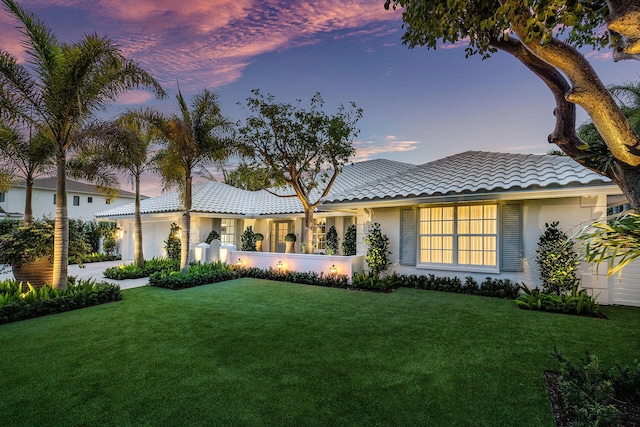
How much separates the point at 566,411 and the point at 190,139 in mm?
11873

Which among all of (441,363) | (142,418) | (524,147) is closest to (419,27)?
(441,363)

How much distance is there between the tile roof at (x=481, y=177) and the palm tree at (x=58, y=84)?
7764 millimetres

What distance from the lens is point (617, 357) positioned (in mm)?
4496

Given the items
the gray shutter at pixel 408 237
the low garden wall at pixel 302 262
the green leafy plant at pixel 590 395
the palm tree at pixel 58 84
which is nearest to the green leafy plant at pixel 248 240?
the low garden wall at pixel 302 262

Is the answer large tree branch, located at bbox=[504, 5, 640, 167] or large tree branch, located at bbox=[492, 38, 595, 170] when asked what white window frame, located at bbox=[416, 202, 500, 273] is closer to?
large tree branch, located at bbox=[492, 38, 595, 170]

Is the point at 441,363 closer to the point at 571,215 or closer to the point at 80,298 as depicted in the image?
the point at 571,215

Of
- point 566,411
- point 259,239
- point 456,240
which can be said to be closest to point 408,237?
point 456,240

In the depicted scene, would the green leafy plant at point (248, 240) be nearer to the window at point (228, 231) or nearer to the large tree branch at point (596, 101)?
the window at point (228, 231)

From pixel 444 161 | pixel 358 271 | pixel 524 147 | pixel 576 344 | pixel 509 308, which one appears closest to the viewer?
pixel 576 344

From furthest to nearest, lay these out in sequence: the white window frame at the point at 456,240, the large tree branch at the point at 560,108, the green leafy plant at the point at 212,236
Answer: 1. the green leafy plant at the point at 212,236
2. the white window frame at the point at 456,240
3. the large tree branch at the point at 560,108

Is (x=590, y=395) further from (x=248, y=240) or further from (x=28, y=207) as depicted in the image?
(x=28, y=207)

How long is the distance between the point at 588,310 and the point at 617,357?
2.82 m

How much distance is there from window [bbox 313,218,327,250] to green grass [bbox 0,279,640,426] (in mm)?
9408

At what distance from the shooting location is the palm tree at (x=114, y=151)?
9.44 metres
